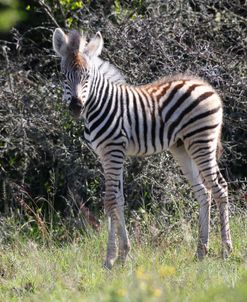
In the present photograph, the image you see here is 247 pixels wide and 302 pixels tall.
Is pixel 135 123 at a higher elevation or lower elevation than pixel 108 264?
higher

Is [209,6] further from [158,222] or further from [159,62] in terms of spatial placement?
[158,222]

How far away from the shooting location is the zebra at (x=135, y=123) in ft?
29.1

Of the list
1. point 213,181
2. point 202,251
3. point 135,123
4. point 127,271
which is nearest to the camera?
point 127,271

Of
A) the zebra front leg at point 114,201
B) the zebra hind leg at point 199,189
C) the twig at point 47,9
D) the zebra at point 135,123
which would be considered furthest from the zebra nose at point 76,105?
the twig at point 47,9

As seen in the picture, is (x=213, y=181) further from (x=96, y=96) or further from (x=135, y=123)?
(x=96, y=96)

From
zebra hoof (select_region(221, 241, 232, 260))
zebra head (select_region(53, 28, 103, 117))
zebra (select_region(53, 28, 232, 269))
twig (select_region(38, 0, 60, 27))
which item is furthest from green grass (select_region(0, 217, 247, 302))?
twig (select_region(38, 0, 60, 27))

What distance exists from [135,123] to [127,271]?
208 cm

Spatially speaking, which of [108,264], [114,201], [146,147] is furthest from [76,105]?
[108,264]

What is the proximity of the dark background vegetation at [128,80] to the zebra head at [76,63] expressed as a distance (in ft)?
6.56

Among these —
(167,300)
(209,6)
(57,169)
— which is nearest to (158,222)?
(57,169)

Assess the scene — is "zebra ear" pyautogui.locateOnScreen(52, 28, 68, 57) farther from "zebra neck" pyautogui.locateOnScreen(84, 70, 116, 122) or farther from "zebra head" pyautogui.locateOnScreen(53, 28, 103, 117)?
"zebra neck" pyautogui.locateOnScreen(84, 70, 116, 122)

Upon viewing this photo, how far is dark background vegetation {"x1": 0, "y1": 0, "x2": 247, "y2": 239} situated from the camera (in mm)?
10883

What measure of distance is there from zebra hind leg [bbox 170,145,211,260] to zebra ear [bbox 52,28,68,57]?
1739 mm

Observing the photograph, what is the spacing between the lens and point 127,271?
7777 millimetres
